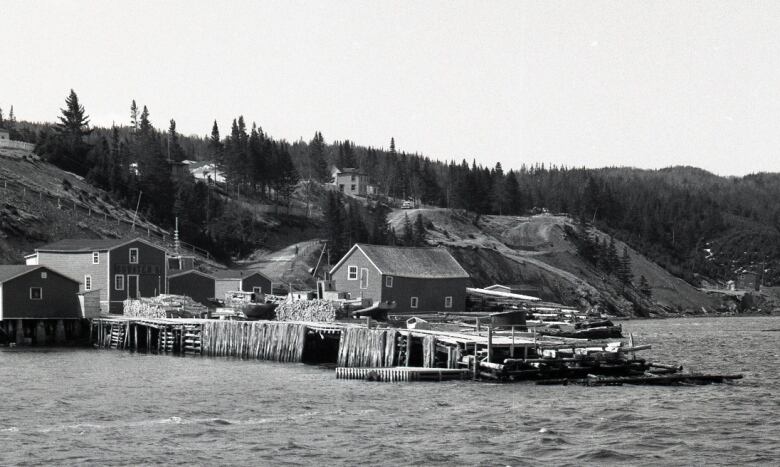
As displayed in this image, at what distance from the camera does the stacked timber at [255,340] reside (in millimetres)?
58562

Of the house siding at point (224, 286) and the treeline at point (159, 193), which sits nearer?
the house siding at point (224, 286)

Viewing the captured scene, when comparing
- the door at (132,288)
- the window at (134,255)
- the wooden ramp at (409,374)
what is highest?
the window at (134,255)

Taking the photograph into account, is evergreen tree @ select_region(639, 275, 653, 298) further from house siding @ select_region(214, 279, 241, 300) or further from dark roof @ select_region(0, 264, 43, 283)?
dark roof @ select_region(0, 264, 43, 283)

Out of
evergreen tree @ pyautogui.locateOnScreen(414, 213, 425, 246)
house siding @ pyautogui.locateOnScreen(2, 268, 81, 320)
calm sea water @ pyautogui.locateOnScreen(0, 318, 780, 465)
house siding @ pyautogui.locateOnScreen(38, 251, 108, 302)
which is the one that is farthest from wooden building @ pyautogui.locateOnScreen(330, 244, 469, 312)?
evergreen tree @ pyautogui.locateOnScreen(414, 213, 425, 246)

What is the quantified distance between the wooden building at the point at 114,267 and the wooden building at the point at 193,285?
2.30 meters

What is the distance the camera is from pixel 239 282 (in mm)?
86188

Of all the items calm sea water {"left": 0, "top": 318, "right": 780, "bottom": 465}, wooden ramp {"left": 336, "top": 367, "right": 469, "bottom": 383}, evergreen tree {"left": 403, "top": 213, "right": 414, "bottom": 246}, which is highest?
evergreen tree {"left": 403, "top": 213, "right": 414, "bottom": 246}

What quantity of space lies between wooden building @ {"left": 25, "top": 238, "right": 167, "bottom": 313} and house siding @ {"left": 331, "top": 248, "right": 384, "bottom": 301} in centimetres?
1508

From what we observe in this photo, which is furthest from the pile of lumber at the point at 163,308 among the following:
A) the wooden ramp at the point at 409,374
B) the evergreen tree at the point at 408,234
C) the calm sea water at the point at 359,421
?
Result: the evergreen tree at the point at 408,234

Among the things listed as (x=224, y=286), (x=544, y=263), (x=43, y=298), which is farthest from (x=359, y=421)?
(x=544, y=263)

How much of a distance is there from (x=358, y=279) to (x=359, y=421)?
132ft

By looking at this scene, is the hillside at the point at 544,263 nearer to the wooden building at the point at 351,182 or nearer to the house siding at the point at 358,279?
the wooden building at the point at 351,182

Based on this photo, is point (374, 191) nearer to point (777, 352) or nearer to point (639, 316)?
point (639, 316)

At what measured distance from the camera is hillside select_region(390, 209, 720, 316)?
5182 inches
